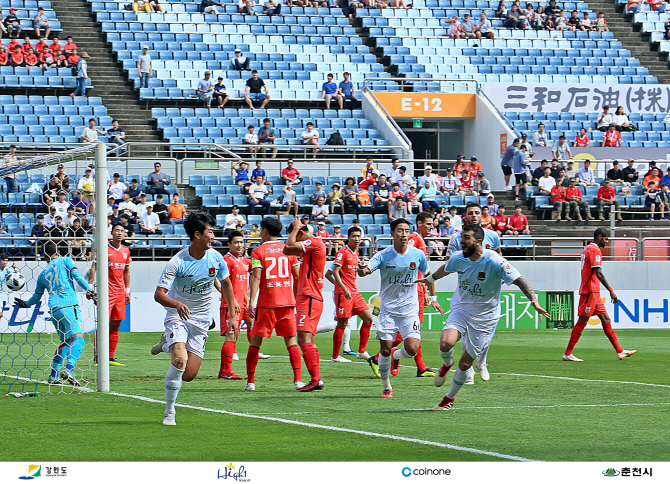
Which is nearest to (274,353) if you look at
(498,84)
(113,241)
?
(113,241)

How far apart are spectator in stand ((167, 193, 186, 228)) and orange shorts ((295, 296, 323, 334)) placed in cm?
1441

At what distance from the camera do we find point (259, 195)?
27766 mm

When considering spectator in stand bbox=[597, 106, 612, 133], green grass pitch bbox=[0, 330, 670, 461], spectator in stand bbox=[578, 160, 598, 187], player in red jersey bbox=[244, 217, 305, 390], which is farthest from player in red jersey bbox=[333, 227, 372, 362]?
spectator in stand bbox=[597, 106, 612, 133]

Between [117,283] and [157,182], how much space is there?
11482 mm

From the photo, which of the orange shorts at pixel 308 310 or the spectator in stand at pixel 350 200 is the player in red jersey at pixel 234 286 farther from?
the spectator in stand at pixel 350 200

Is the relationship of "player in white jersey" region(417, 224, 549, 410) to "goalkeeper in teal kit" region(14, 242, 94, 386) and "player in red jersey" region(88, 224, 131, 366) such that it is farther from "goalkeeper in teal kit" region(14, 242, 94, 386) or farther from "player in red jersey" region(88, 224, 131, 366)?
"player in red jersey" region(88, 224, 131, 366)

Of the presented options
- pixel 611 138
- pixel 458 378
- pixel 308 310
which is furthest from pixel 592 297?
pixel 611 138

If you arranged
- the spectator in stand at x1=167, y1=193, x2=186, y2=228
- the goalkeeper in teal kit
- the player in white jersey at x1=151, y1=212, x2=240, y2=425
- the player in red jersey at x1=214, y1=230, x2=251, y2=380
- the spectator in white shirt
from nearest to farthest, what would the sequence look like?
the player in white jersey at x1=151, y1=212, x2=240, y2=425 < the goalkeeper in teal kit < the player in red jersey at x1=214, y1=230, x2=251, y2=380 < the spectator in stand at x1=167, y1=193, x2=186, y2=228 < the spectator in white shirt

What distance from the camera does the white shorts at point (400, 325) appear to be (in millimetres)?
11516

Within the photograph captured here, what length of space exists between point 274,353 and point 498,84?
20043 millimetres

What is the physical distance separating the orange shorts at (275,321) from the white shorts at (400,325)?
1.05 metres

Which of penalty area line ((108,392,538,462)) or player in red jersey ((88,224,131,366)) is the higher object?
player in red jersey ((88,224,131,366))

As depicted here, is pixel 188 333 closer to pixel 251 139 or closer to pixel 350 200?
pixel 350 200

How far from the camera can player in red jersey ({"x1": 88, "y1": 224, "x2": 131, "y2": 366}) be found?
52.6 ft
